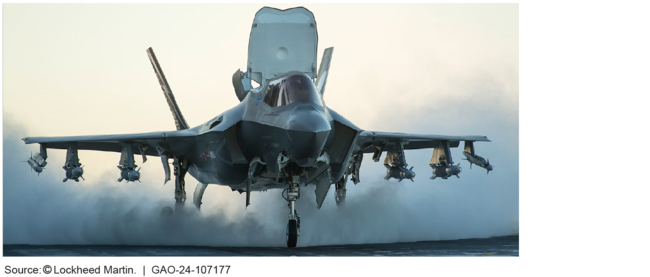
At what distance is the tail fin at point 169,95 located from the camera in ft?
83.0

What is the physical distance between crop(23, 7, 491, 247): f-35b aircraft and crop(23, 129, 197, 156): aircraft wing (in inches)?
1.1

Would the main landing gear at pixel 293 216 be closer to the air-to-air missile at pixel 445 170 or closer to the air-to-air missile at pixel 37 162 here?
the air-to-air missile at pixel 445 170

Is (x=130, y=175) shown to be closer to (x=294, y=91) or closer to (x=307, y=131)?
(x=294, y=91)

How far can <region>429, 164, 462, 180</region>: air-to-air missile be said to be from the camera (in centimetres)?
2266

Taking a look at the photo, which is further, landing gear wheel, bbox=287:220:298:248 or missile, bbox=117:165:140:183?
missile, bbox=117:165:140:183

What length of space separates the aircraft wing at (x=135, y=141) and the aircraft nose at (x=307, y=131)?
16.6ft

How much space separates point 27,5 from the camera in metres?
22.2

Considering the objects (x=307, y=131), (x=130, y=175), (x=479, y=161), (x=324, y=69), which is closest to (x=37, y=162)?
(x=130, y=175)

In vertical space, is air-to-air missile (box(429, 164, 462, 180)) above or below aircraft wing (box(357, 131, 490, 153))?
below

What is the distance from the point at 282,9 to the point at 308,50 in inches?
51.8

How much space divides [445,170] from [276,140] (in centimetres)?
717

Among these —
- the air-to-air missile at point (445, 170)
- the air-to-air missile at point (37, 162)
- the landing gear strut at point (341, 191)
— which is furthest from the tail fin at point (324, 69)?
the air-to-air missile at point (37, 162)

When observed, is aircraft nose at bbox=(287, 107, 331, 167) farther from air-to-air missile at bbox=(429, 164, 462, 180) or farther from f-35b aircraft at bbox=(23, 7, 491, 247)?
air-to-air missile at bbox=(429, 164, 462, 180)

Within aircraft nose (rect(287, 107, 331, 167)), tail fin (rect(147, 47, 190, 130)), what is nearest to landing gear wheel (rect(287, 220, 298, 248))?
aircraft nose (rect(287, 107, 331, 167))
